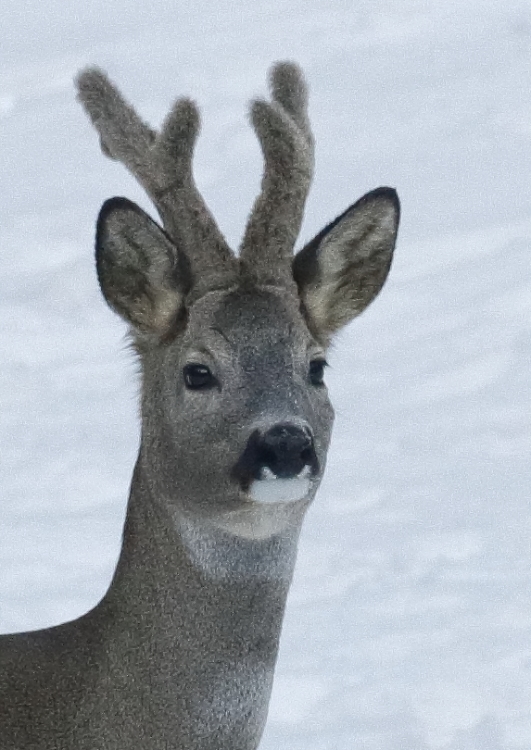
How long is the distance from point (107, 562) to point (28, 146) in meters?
6.14

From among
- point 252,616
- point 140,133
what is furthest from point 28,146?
point 252,616

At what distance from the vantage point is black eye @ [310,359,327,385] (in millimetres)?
6332

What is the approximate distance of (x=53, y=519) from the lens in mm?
10430

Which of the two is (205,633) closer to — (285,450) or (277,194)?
(285,450)

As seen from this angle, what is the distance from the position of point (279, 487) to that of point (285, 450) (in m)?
0.09

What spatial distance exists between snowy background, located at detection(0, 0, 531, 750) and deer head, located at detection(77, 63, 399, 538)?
25 cm

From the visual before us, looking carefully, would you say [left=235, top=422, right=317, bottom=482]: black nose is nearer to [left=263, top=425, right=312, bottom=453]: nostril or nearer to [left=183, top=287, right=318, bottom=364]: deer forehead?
[left=263, top=425, right=312, bottom=453]: nostril

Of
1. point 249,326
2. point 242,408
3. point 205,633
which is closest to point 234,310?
point 249,326

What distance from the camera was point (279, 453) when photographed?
5938 mm

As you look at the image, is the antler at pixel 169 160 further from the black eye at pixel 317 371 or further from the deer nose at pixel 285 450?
A: the deer nose at pixel 285 450

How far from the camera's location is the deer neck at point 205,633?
617cm

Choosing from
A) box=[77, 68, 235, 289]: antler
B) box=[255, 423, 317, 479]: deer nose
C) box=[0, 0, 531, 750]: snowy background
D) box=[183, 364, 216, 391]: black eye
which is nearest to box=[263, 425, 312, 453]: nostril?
box=[255, 423, 317, 479]: deer nose

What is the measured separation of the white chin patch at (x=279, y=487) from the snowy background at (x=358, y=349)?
79cm

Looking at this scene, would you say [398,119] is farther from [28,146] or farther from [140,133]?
[140,133]
